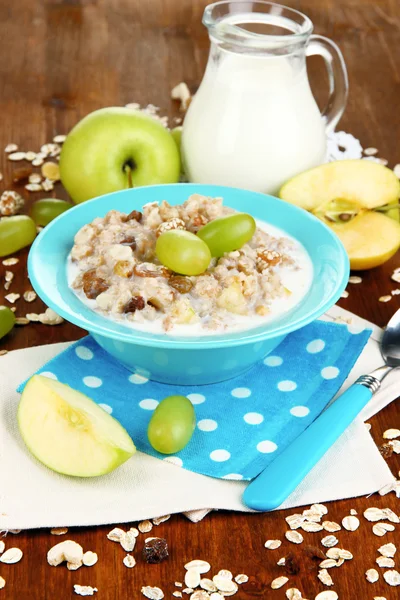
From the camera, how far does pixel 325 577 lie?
0.95 metres

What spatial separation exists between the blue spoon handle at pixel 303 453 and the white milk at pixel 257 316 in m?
0.15

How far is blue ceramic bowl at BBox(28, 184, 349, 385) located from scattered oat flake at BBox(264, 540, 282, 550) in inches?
9.9

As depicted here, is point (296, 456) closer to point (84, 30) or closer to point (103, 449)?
point (103, 449)

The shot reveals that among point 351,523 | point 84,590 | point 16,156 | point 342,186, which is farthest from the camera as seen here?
point 16,156

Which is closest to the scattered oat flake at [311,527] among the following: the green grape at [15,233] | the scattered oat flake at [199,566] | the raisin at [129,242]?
the scattered oat flake at [199,566]

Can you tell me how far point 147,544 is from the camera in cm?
98

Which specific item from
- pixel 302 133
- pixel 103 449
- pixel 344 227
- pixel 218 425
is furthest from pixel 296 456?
pixel 302 133

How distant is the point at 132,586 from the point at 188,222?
57 cm

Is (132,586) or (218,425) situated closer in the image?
(132,586)

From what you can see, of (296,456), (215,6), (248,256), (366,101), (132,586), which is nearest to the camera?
(132,586)

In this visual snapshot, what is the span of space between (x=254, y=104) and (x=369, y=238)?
331 mm

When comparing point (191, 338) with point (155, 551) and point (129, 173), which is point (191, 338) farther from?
point (129, 173)

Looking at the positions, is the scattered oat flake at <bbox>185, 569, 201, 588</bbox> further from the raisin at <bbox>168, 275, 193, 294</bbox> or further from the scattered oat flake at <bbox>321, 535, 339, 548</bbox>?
the raisin at <bbox>168, 275, 193, 294</bbox>

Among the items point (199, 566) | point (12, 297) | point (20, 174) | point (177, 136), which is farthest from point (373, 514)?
point (20, 174)
